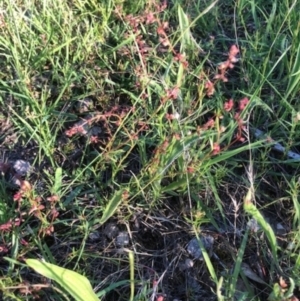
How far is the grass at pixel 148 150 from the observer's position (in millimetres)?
1306

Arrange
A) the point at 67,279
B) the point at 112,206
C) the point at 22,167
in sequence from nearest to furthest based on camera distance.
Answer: the point at 67,279, the point at 112,206, the point at 22,167

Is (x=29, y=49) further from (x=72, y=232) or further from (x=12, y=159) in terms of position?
(x=72, y=232)

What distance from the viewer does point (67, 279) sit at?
3.54 ft

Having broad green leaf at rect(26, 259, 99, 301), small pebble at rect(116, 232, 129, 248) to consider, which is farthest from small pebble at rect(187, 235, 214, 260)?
broad green leaf at rect(26, 259, 99, 301)

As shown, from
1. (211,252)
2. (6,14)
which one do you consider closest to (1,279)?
(211,252)

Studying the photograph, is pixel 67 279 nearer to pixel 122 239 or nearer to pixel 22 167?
pixel 122 239

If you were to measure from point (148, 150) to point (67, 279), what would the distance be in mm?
490

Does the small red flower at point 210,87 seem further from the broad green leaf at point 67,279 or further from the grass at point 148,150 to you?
the broad green leaf at point 67,279

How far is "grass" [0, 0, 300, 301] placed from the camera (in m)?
1.31

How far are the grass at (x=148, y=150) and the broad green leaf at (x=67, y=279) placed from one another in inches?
4.6

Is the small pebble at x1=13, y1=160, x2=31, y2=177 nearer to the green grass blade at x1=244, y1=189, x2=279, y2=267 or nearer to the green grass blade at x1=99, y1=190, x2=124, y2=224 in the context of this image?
the green grass blade at x1=99, y1=190, x2=124, y2=224

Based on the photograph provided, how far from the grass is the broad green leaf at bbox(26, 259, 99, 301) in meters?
0.12

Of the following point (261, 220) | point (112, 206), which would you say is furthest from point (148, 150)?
point (261, 220)

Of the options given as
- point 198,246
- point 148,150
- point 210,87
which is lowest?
point 198,246
